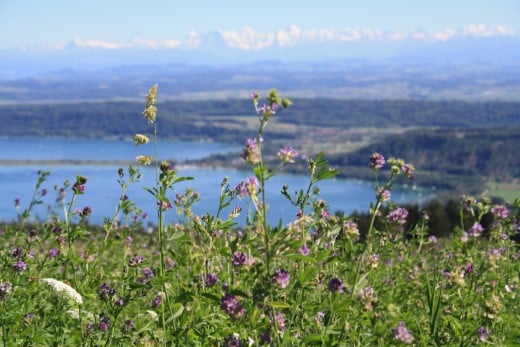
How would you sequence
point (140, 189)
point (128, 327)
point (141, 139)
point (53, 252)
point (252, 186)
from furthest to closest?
point (140, 189) < point (53, 252) < point (128, 327) < point (141, 139) < point (252, 186)

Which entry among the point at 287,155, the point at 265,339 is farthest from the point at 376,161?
the point at 265,339

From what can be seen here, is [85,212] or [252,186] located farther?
[85,212]

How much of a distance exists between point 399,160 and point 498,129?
198 m

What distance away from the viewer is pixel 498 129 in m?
188

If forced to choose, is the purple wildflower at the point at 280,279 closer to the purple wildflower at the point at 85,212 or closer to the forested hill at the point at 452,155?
the purple wildflower at the point at 85,212

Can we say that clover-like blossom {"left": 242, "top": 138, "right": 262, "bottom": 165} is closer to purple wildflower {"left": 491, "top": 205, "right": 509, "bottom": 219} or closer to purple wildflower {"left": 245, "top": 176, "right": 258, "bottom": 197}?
purple wildflower {"left": 245, "top": 176, "right": 258, "bottom": 197}

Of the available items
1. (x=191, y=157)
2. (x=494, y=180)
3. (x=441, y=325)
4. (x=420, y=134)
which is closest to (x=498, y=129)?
(x=420, y=134)

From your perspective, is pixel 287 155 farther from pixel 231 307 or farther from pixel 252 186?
pixel 231 307

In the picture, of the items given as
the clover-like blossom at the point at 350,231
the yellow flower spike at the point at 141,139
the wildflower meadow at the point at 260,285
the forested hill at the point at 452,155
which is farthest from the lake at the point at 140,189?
the clover-like blossom at the point at 350,231

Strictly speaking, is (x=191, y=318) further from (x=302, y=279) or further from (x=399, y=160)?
(x=399, y=160)

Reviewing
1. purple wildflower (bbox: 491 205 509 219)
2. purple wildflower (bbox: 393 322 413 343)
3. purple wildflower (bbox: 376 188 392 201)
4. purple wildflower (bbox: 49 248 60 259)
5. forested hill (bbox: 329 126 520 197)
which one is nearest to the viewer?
purple wildflower (bbox: 393 322 413 343)

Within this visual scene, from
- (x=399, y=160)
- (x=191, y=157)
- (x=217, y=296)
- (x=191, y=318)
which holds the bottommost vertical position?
(x=191, y=157)

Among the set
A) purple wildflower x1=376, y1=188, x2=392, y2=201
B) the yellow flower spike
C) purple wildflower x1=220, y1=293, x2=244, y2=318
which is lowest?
purple wildflower x1=220, y1=293, x2=244, y2=318

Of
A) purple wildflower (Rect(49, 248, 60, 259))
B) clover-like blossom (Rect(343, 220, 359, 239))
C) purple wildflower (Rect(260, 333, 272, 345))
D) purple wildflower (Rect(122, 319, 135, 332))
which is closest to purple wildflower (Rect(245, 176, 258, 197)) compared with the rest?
clover-like blossom (Rect(343, 220, 359, 239))
